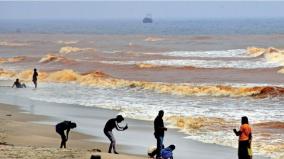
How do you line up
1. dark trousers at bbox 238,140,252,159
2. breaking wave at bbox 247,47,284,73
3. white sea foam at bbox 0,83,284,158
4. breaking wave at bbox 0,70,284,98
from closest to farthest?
1. dark trousers at bbox 238,140,252,159
2. white sea foam at bbox 0,83,284,158
3. breaking wave at bbox 0,70,284,98
4. breaking wave at bbox 247,47,284,73

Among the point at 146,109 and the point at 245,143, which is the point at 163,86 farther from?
the point at 245,143

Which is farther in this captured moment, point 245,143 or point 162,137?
point 162,137

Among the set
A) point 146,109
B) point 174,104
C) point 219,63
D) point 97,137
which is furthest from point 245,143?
point 219,63

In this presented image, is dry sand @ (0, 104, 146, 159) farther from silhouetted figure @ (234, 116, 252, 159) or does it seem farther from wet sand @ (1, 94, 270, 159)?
silhouetted figure @ (234, 116, 252, 159)

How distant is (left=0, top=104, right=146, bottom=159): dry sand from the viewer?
14.1 m

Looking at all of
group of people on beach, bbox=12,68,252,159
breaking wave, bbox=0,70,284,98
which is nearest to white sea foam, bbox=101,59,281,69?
breaking wave, bbox=0,70,284,98

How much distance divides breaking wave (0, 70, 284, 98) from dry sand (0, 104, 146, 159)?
1201cm

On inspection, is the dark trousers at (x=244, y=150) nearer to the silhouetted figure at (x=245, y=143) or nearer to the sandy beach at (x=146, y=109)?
the silhouetted figure at (x=245, y=143)

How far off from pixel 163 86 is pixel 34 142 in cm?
1939

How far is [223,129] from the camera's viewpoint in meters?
20.9

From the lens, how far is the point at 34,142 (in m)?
17.4

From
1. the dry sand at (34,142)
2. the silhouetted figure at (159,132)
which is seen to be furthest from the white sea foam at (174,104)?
the dry sand at (34,142)

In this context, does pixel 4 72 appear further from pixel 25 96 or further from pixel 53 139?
pixel 53 139

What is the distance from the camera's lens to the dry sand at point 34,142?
14.1 metres
